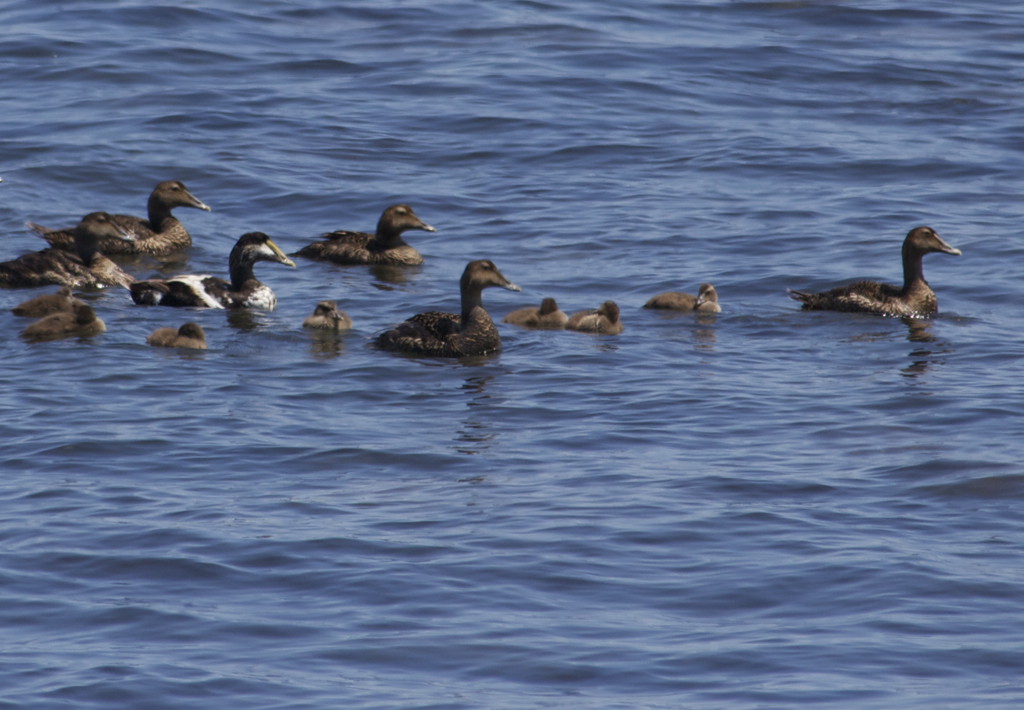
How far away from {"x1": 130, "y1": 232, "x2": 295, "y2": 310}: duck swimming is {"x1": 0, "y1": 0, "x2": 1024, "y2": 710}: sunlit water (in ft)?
0.63

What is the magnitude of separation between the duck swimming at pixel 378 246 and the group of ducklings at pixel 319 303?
0.01 m

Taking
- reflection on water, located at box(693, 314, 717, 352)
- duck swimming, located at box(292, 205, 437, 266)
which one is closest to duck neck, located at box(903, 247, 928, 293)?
reflection on water, located at box(693, 314, 717, 352)

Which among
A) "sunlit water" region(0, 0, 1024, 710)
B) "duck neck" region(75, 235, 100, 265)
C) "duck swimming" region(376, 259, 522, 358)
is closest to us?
"sunlit water" region(0, 0, 1024, 710)

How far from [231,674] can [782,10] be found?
25.3 metres

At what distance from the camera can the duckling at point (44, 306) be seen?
14734 millimetres

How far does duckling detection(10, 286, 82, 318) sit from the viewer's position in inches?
580

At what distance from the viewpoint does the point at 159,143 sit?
75.4ft

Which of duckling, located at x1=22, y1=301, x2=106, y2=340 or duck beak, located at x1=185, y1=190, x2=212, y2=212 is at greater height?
duck beak, located at x1=185, y1=190, x2=212, y2=212

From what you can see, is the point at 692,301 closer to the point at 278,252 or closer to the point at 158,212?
the point at 278,252

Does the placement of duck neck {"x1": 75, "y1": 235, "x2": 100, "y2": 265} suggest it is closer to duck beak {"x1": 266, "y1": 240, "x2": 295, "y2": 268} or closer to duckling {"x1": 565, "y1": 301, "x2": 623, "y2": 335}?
Answer: duck beak {"x1": 266, "y1": 240, "x2": 295, "y2": 268}

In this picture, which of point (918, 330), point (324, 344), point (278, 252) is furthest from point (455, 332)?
point (918, 330)

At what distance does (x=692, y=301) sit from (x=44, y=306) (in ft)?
20.6

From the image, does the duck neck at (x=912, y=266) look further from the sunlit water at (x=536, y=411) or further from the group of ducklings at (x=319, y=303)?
the sunlit water at (x=536, y=411)

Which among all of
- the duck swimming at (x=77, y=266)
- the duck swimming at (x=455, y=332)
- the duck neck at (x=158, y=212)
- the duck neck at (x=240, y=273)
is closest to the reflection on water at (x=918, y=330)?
the duck swimming at (x=455, y=332)
